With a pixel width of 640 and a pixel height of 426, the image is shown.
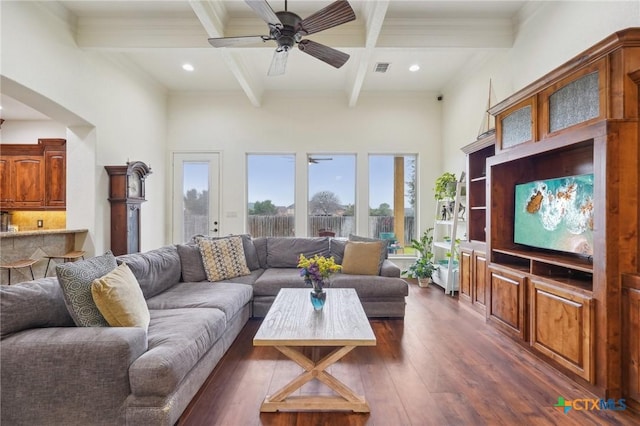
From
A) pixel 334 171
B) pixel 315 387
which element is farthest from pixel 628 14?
pixel 334 171

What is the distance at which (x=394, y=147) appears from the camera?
595 centimetres

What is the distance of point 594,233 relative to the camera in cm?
212

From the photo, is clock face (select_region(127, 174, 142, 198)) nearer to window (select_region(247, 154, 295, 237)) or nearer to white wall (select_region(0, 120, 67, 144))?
window (select_region(247, 154, 295, 237))

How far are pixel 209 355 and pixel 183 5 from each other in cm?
361

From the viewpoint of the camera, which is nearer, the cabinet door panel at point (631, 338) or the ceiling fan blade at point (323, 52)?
the cabinet door panel at point (631, 338)

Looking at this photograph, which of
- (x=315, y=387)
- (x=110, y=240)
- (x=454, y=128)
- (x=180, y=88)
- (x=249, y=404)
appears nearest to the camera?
(x=249, y=404)

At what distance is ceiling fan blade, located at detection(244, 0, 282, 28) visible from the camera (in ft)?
7.28

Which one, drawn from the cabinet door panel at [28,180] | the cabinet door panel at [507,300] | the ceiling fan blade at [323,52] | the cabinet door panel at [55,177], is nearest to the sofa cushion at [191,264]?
the ceiling fan blade at [323,52]

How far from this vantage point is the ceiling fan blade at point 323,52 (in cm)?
280

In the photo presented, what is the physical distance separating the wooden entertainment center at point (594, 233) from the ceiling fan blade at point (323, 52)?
1.67 meters

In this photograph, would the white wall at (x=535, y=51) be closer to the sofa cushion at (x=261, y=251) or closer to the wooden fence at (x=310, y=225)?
the wooden fence at (x=310, y=225)

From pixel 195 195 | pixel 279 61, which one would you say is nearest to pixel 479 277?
pixel 279 61

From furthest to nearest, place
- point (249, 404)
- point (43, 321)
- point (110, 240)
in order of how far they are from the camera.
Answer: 1. point (110, 240)
2. point (249, 404)
3. point (43, 321)

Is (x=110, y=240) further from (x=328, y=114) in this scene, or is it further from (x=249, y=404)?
(x=328, y=114)
